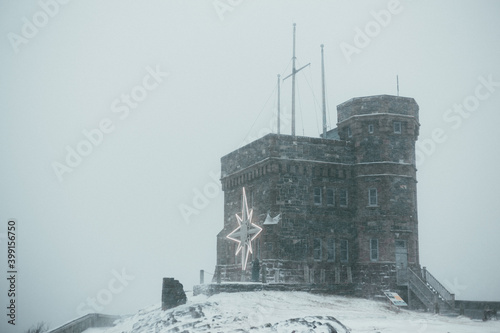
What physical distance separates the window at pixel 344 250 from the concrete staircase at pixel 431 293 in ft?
12.3

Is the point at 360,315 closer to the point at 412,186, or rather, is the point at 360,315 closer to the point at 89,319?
the point at 412,186

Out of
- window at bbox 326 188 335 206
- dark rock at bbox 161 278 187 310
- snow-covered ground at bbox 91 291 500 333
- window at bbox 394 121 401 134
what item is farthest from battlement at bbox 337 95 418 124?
dark rock at bbox 161 278 187 310

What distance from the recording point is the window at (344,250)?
34750mm

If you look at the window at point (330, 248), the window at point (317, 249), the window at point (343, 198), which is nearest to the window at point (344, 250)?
the window at point (330, 248)

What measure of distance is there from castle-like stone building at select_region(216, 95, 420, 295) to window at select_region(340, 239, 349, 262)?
0.06m

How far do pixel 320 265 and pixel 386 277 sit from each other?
12.6 feet

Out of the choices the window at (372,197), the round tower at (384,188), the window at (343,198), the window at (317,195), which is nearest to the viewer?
the round tower at (384,188)

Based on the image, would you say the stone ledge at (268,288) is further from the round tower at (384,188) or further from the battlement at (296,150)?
the battlement at (296,150)

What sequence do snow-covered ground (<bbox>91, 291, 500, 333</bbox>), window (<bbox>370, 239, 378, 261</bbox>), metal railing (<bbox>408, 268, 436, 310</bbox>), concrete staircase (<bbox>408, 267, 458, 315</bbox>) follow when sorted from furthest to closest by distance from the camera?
1. window (<bbox>370, 239, 378, 261</bbox>)
2. metal railing (<bbox>408, 268, 436, 310</bbox>)
3. concrete staircase (<bbox>408, 267, 458, 315</bbox>)
4. snow-covered ground (<bbox>91, 291, 500, 333</bbox>)

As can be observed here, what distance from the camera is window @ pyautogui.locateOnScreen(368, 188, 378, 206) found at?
34750mm

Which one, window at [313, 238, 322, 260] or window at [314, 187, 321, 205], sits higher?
window at [314, 187, 321, 205]

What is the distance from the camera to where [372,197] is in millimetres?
34875

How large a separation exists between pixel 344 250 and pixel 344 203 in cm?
288

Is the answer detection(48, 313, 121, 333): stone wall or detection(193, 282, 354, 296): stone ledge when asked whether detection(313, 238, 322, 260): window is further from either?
detection(48, 313, 121, 333): stone wall
